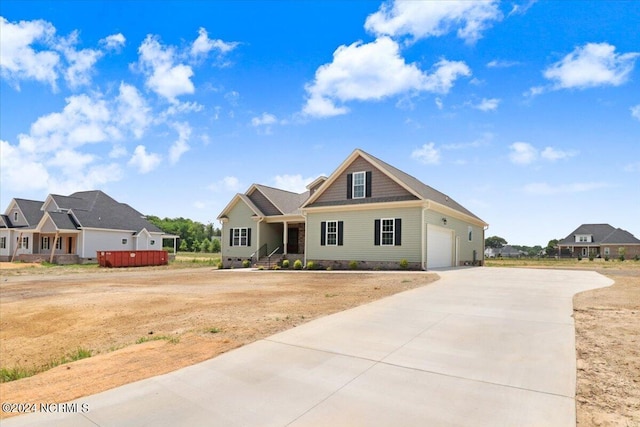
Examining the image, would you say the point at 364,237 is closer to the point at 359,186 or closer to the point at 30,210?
the point at 359,186

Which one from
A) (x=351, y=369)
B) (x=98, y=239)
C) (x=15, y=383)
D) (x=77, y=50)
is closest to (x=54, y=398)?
(x=15, y=383)

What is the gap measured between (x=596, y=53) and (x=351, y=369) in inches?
544

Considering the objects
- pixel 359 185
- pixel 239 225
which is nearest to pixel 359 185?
pixel 359 185

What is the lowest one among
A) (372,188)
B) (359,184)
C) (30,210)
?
(30,210)

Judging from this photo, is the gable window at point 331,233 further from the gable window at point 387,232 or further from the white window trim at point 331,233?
the gable window at point 387,232

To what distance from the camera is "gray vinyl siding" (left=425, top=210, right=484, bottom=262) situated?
861 inches

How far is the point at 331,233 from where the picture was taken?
76.2 ft

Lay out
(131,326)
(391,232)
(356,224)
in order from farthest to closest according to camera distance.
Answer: (356,224)
(391,232)
(131,326)

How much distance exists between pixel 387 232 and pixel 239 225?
12.6m

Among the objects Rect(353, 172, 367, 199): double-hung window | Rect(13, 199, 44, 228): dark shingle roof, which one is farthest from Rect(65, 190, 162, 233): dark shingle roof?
Rect(353, 172, 367, 199): double-hung window

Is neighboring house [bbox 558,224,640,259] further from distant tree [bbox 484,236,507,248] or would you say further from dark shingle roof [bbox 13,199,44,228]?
dark shingle roof [bbox 13,199,44,228]

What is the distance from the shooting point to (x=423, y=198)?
19938 mm

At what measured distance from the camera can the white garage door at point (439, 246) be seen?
21047mm

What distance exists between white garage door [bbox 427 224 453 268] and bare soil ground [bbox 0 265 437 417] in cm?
748
